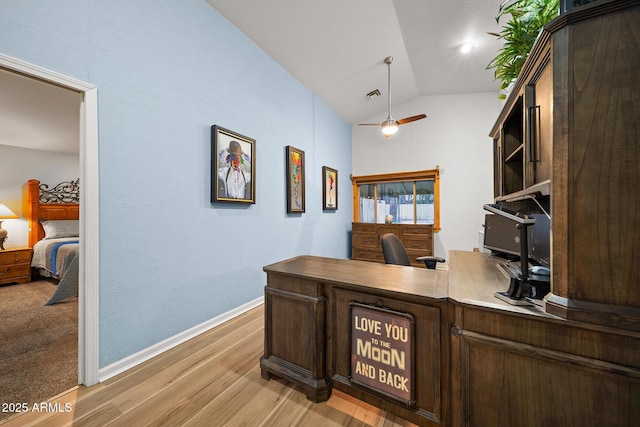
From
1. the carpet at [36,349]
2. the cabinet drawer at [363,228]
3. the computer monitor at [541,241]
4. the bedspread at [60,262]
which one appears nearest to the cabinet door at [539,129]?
the computer monitor at [541,241]

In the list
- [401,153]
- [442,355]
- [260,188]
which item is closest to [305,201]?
[260,188]

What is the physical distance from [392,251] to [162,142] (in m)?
2.46

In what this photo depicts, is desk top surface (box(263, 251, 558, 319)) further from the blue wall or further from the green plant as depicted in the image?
the green plant

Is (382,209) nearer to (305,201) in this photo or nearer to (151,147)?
(305,201)

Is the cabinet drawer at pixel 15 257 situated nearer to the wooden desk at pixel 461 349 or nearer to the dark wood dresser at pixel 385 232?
the wooden desk at pixel 461 349

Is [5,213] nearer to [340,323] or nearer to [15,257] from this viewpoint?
[15,257]

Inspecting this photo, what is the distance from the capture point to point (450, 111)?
5.09 meters

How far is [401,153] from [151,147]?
4881mm

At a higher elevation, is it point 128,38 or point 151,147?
point 128,38

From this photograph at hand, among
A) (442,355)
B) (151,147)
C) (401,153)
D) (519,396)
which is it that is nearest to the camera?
(519,396)

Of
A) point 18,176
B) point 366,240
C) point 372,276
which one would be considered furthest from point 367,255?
point 18,176

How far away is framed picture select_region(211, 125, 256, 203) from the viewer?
2.48 m

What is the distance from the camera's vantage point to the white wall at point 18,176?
13.9 feet

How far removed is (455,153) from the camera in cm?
506
